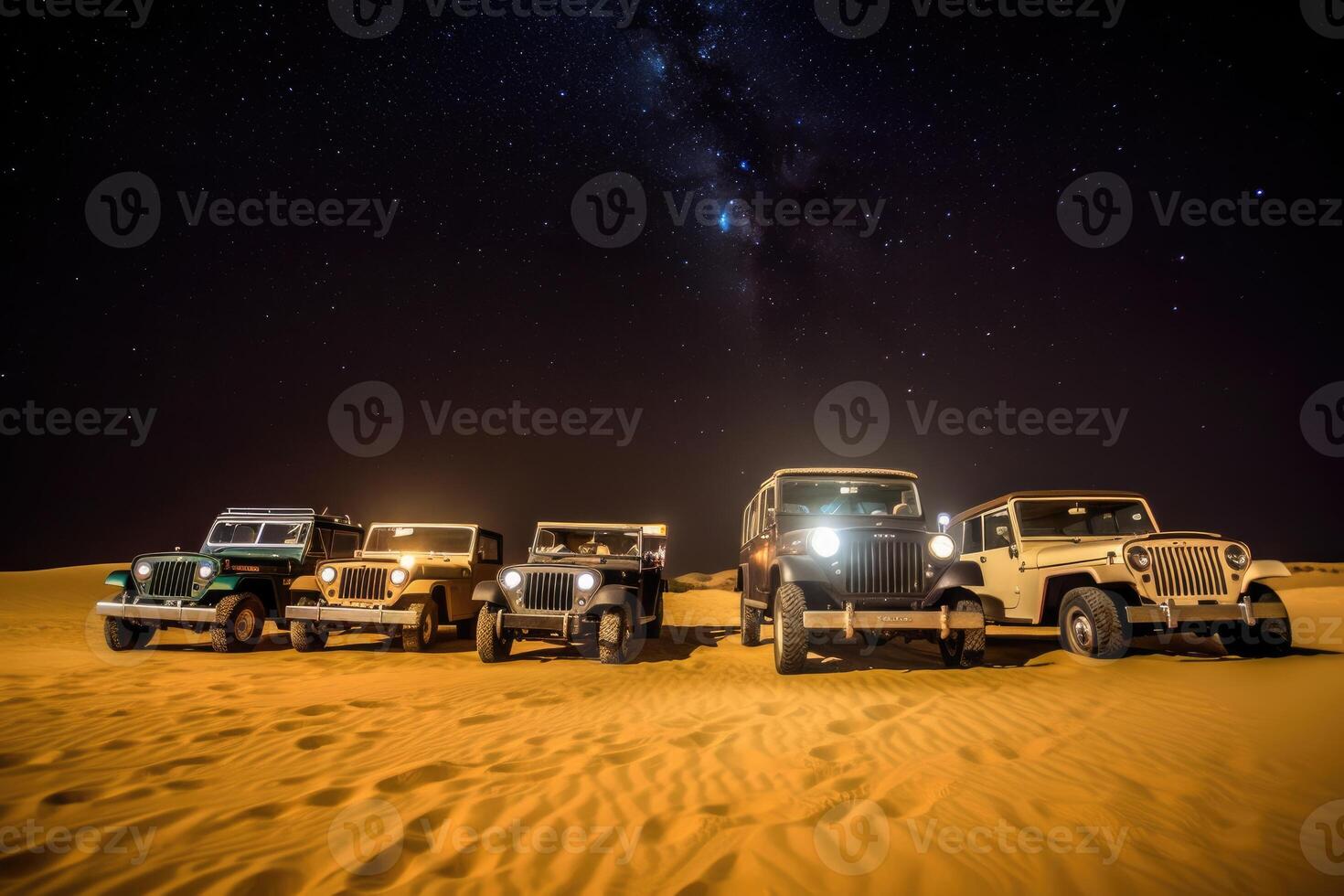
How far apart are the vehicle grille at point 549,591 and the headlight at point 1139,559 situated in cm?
722

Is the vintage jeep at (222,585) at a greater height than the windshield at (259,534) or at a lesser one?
lesser

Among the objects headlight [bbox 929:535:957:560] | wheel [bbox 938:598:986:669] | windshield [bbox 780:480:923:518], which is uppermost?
windshield [bbox 780:480:923:518]

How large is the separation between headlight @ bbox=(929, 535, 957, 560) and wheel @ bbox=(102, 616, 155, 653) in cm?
1245

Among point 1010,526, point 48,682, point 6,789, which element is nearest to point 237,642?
point 48,682

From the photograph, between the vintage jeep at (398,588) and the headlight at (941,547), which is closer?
the headlight at (941,547)

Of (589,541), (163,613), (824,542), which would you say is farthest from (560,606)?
(163,613)

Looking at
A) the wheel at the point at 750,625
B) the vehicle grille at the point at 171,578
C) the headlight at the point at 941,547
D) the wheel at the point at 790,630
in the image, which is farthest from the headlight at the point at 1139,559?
Answer: the vehicle grille at the point at 171,578

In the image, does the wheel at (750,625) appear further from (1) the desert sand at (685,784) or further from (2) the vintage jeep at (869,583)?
(1) the desert sand at (685,784)

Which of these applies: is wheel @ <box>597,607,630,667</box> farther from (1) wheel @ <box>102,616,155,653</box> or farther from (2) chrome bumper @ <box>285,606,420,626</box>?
(1) wheel @ <box>102,616,155,653</box>

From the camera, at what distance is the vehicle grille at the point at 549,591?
328 inches

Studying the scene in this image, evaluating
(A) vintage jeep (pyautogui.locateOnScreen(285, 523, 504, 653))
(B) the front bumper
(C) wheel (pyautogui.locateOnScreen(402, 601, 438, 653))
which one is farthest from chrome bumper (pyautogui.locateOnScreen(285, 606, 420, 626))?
(B) the front bumper

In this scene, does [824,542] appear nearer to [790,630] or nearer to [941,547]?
[790,630]

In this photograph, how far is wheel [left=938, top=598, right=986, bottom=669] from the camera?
714 cm

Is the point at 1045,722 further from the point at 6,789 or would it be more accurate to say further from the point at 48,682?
the point at 48,682
